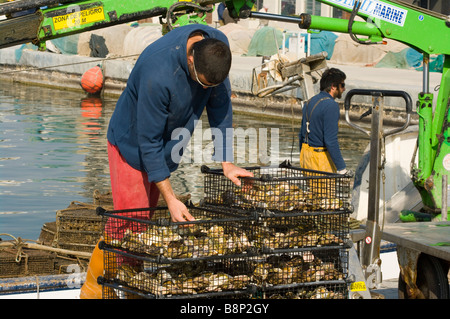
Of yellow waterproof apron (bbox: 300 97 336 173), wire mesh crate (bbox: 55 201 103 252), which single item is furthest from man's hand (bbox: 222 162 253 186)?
yellow waterproof apron (bbox: 300 97 336 173)

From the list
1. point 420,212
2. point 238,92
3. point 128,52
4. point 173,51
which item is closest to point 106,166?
point 420,212

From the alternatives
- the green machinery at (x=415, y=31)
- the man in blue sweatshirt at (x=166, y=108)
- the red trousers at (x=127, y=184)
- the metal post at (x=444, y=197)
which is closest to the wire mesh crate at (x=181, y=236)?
the man in blue sweatshirt at (x=166, y=108)

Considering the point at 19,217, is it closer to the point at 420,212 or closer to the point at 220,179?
the point at 420,212

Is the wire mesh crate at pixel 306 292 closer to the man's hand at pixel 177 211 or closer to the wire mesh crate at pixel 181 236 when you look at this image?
the wire mesh crate at pixel 181 236

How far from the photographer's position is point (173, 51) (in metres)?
4.61

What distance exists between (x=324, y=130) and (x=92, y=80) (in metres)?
18.3

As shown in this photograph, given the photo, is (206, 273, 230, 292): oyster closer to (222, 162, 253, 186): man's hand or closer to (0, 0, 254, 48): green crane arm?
(222, 162, 253, 186): man's hand

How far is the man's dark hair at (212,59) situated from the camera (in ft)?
14.3

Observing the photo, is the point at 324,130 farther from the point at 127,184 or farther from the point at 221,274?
the point at 221,274

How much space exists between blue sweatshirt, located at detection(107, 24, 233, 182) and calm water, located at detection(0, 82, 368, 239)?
198 inches

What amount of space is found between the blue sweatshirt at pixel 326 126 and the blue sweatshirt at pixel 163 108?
139 inches

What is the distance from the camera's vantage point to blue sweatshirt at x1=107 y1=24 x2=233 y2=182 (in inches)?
181

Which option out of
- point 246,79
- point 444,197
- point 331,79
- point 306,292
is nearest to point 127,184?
point 306,292
